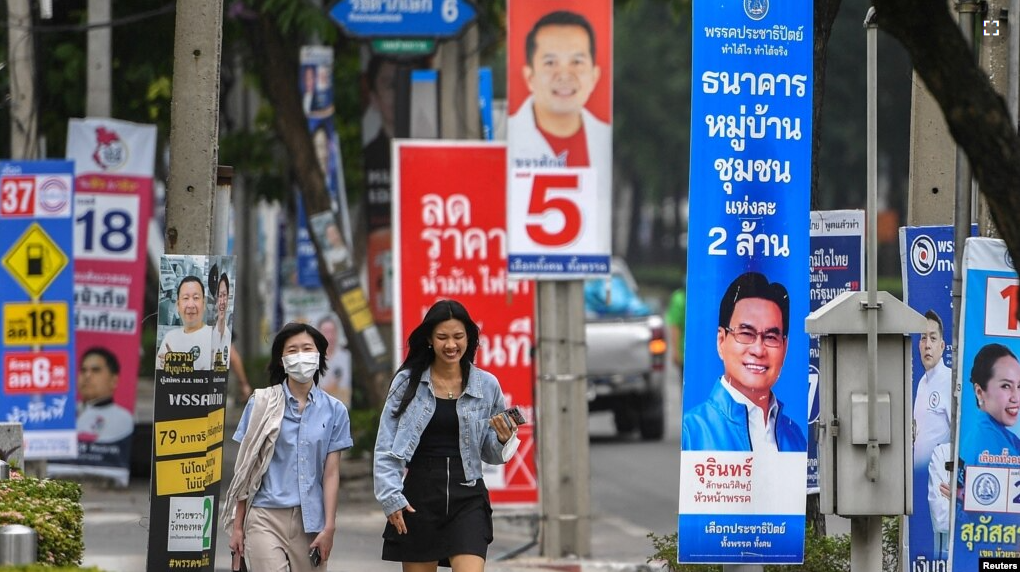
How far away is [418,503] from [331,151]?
12.4 m

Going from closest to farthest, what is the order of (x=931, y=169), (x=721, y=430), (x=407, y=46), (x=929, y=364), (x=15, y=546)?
(x=15, y=546)
(x=721, y=430)
(x=929, y=364)
(x=931, y=169)
(x=407, y=46)

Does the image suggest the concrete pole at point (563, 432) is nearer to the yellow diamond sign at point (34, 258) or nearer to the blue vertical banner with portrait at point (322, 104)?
the yellow diamond sign at point (34, 258)

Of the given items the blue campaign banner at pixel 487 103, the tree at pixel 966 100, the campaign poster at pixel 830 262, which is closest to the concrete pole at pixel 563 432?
the campaign poster at pixel 830 262

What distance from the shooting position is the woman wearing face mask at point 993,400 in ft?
26.4

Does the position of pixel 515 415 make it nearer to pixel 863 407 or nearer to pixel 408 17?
pixel 863 407

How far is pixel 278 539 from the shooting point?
7.51 meters

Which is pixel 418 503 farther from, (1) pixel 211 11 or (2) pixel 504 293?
(2) pixel 504 293

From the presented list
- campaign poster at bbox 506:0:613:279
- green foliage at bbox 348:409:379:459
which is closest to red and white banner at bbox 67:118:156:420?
green foliage at bbox 348:409:379:459

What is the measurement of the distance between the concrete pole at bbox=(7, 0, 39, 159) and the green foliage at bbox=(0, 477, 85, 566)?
689cm

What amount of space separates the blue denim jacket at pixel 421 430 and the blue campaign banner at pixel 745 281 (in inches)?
41.6

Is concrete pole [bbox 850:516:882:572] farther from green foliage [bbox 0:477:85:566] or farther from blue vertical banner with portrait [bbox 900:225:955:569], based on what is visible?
green foliage [bbox 0:477:85:566]

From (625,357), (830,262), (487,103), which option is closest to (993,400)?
(830,262)

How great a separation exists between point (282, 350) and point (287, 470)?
0.54 meters

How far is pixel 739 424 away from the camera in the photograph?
8273 millimetres
